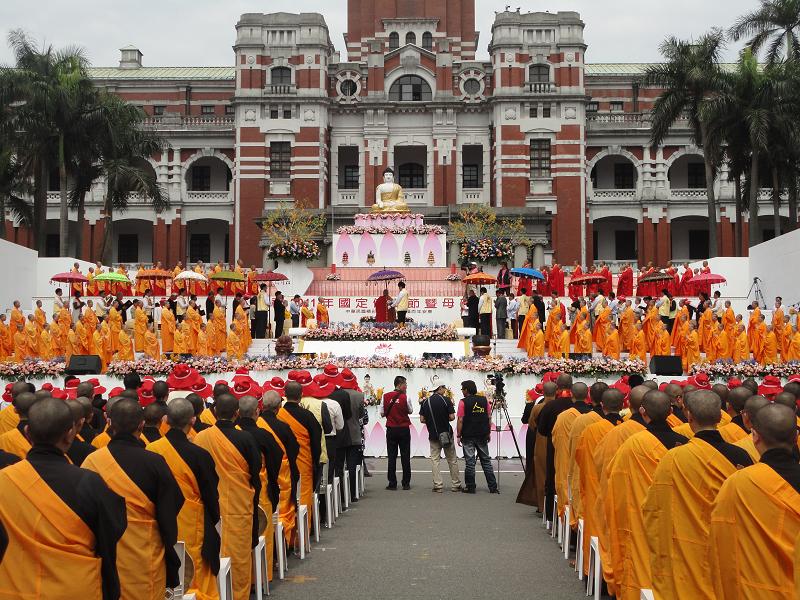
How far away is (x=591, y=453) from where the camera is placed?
926cm

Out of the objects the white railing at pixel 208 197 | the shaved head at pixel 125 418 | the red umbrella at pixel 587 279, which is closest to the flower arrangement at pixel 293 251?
the red umbrella at pixel 587 279

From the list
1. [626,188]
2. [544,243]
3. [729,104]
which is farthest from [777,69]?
[626,188]

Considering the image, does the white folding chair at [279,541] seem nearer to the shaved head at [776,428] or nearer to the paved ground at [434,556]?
the paved ground at [434,556]

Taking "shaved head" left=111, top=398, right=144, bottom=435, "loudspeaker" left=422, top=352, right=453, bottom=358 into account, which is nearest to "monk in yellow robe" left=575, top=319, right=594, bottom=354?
"loudspeaker" left=422, top=352, right=453, bottom=358

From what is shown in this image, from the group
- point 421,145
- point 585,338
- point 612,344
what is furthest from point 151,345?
point 421,145

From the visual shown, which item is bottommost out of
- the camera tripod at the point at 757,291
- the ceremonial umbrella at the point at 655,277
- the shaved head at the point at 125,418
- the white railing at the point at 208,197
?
the shaved head at the point at 125,418

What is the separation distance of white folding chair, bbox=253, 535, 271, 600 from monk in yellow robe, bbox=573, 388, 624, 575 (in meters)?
3.04

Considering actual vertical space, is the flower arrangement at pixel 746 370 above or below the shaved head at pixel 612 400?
below

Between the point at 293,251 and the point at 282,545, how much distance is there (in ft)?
83.1

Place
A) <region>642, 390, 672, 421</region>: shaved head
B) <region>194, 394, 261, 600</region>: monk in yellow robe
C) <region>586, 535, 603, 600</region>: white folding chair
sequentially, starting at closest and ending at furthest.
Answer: <region>642, 390, 672, 421</region>: shaved head, <region>194, 394, 261, 600</region>: monk in yellow robe, <region>586, 535, 603, 600</region>: white folding chair

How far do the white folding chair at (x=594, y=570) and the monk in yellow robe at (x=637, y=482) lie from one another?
2.18 feet

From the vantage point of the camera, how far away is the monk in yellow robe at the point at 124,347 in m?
25.5

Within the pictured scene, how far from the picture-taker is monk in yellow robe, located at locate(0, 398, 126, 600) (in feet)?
16.0

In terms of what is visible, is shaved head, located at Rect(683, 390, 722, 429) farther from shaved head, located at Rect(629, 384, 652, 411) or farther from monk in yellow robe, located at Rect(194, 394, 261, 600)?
monk in yellow robe, located at Rect(194, 394, 261, 600)
